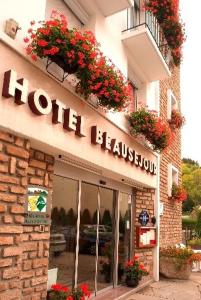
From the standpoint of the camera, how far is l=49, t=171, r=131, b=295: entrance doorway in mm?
6559

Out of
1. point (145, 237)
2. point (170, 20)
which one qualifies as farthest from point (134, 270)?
point (170, 20)

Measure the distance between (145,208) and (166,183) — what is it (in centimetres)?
200

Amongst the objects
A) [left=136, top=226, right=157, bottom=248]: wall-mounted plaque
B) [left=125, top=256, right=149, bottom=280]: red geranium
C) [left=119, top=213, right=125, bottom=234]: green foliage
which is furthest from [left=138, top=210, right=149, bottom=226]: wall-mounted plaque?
[left=125, top=256, right=149, bottom=280]: red geranium

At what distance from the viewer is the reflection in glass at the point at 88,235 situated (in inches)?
286

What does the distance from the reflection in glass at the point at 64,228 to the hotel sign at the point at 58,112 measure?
1.00 m

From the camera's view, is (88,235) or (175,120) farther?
(175,120)

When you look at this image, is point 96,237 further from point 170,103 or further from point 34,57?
point 170,103

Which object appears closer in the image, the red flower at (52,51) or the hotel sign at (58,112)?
the hotel sign at (58,112)

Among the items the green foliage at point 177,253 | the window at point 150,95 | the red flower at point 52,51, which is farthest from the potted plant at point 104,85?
the green foliage at point 177,253

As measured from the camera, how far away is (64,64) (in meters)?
5.49

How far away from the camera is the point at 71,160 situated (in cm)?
656

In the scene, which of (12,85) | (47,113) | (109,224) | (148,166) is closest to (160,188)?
(148,166)

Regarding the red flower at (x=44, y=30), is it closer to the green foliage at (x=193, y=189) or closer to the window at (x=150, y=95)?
the window at (x=150, y=95)

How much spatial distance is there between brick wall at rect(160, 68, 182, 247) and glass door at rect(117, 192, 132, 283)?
204cm
